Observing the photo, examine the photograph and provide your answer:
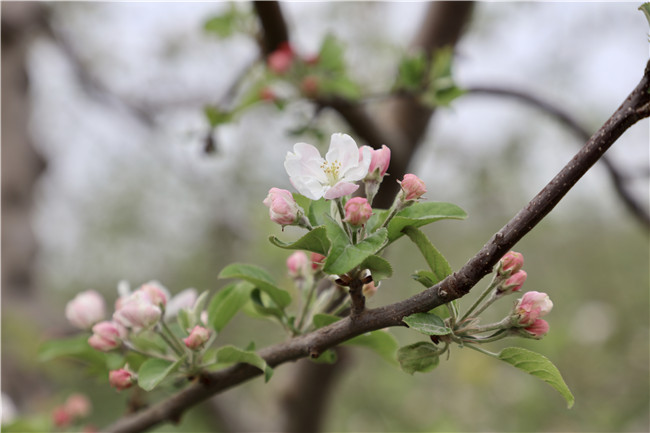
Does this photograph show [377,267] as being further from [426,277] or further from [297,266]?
[297,266]

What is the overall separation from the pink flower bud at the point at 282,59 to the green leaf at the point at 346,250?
0.79 metres

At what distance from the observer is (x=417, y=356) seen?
53 centimetres

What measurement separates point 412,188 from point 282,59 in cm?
77

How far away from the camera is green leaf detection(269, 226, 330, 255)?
0.47 metres

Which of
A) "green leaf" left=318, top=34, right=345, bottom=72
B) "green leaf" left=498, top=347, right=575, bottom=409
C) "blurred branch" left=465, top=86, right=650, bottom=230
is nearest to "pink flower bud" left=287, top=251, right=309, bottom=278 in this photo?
"green leaf" left=498, top=347, right=575, bottom=409

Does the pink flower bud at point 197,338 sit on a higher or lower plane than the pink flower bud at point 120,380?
higher

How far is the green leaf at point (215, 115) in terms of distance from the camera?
3.82ft

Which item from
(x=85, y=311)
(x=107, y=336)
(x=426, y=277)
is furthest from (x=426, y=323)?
(x=85, y=311)

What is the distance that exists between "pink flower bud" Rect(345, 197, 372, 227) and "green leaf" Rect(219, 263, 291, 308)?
162 mm

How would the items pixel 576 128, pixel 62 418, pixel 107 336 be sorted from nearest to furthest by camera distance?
pixel 107 336, pixel 62 418, pixel 576 128

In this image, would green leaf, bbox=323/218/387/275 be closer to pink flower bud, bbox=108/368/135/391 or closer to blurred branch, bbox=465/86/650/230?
pink flower bud, bbox=108/368/135/391

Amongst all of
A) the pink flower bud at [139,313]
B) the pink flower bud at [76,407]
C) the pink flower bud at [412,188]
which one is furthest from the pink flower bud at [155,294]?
the pink flower bud at [76,407]

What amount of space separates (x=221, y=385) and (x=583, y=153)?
0.44 meters

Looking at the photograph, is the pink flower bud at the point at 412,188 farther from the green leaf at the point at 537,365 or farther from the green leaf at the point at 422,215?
the green leaf at the point at 537,365
